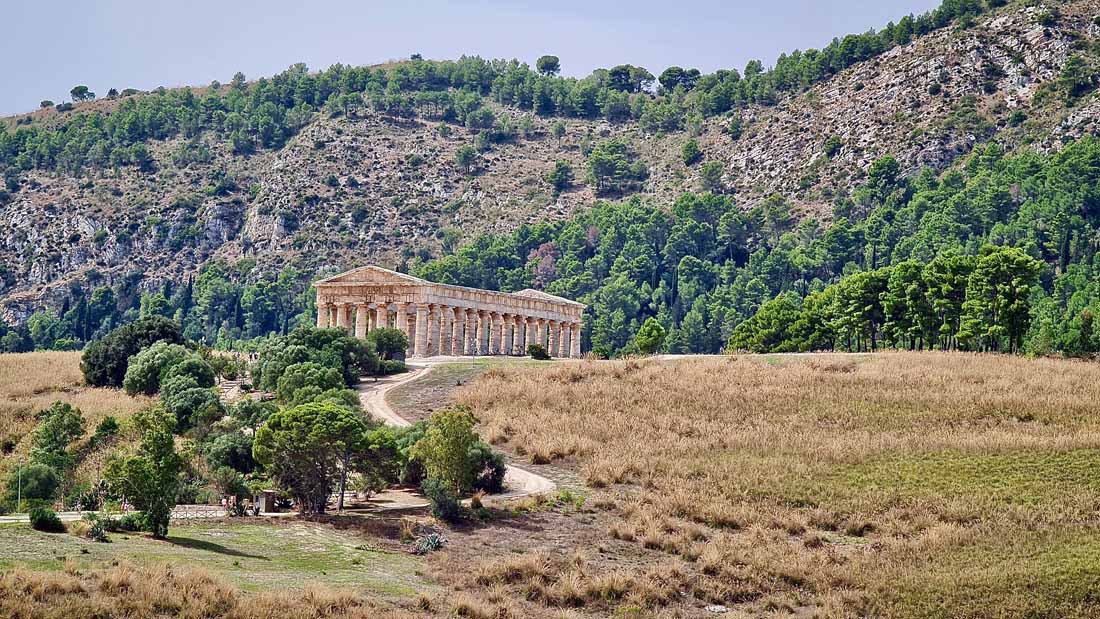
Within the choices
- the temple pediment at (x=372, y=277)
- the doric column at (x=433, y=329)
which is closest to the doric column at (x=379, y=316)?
the temple pediment at (x=372, y=277)

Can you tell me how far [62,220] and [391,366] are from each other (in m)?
120

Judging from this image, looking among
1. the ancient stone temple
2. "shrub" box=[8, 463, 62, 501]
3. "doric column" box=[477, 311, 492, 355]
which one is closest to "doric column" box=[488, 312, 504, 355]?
the ancient stone temple

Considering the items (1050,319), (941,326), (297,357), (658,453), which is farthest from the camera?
(1050,319)

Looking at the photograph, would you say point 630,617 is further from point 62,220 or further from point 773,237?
point 62,220

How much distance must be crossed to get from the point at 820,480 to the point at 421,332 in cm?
5147

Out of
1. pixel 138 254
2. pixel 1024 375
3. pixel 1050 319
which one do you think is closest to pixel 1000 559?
pixel 1024 375

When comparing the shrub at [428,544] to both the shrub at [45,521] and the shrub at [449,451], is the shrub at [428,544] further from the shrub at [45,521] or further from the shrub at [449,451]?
the shrub at [45,521]

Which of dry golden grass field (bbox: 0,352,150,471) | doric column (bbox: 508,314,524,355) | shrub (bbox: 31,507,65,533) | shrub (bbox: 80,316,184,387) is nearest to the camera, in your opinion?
shrub (bbox: 31,507,65,533)

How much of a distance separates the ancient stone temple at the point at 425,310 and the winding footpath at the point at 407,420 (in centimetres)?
647

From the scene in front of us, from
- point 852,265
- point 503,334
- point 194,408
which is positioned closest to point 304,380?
point 194,408

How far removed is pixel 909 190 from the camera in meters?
178

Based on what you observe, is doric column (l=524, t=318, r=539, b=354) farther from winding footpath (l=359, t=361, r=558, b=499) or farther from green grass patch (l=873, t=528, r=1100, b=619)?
green grass patch (l=873, t=528, r=1100, b=619)

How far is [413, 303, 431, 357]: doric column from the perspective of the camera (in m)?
106

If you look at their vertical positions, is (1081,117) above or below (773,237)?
above
